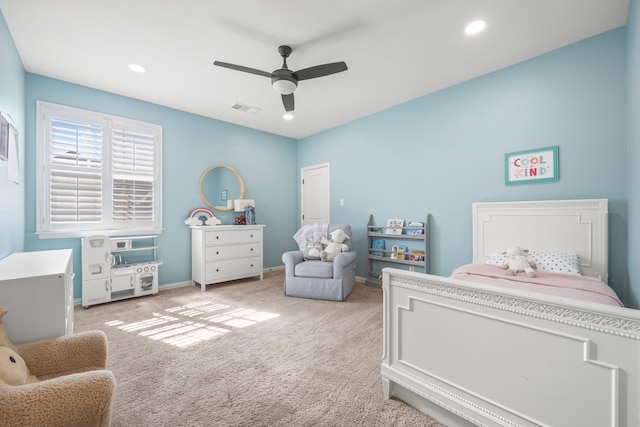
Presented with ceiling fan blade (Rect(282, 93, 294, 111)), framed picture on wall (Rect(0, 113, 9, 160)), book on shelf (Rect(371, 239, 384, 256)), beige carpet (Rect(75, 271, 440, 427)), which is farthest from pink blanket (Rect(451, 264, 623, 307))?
framed picture on wall (Rect(0, 113, 9, 160))

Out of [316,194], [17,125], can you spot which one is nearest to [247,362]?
[17,125]

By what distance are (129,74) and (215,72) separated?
1033 millimetres

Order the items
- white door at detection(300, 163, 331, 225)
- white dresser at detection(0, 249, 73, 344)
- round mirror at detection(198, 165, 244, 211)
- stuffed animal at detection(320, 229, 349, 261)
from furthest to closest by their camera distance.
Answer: white door at detection(300, 163, 331, 225)
round mirror at detection(198, 165, 244, 211)
stuffed animal at detection(320, 229, 349, 261)
white dresser at detection(0, 249, 73, 344)

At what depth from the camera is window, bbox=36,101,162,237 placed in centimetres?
319

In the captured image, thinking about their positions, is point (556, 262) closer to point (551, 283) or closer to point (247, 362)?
point (551, 283)

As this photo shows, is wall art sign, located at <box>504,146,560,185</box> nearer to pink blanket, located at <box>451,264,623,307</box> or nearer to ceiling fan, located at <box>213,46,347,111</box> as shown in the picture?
pink blanket, located at <box>451,264,623,307</box>

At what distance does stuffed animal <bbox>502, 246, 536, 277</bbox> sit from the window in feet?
14.5

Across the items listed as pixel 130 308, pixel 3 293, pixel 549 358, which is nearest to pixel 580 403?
pixel 549 358

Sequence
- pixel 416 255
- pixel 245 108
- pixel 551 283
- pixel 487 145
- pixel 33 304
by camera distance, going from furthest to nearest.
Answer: pixel 245 108, pixel 416 255, pixel 487 145, pixel 551 283, pixel 33 304

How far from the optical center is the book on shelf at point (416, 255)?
368cm

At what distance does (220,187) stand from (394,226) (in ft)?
10.1

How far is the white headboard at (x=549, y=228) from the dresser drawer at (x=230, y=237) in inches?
131

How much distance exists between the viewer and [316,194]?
17.6 feet

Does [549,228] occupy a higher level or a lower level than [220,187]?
lower
